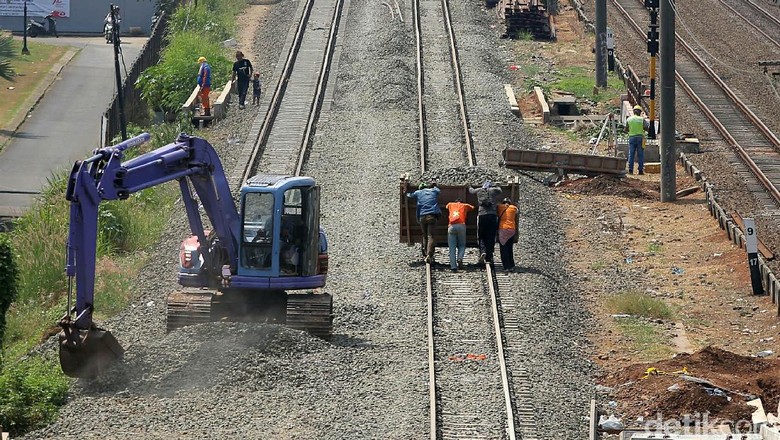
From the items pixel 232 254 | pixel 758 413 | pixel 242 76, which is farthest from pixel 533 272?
pixel 242 76

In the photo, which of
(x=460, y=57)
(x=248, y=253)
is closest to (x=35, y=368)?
(x=248, y=253)

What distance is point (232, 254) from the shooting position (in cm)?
1952

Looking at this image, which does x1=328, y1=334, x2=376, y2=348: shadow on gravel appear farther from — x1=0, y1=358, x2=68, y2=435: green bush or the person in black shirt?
the person in black shirt

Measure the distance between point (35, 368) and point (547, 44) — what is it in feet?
97.7

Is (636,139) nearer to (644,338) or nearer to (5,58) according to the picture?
(644,338)

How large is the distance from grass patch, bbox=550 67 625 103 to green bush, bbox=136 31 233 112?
31.5ft

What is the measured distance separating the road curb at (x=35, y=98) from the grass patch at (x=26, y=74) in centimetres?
16

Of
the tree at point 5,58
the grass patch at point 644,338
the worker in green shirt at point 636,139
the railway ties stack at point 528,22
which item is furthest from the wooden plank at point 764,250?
the tree at point 5,58

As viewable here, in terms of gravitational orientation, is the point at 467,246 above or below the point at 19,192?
above

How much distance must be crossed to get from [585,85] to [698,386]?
78.3ft

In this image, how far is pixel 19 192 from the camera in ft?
130

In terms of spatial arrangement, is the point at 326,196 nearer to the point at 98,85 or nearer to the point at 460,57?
the point at 460,57

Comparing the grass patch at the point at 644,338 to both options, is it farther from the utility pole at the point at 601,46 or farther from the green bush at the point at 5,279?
the utility pole at the point at 601,46

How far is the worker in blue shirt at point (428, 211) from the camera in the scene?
23.8 metres
